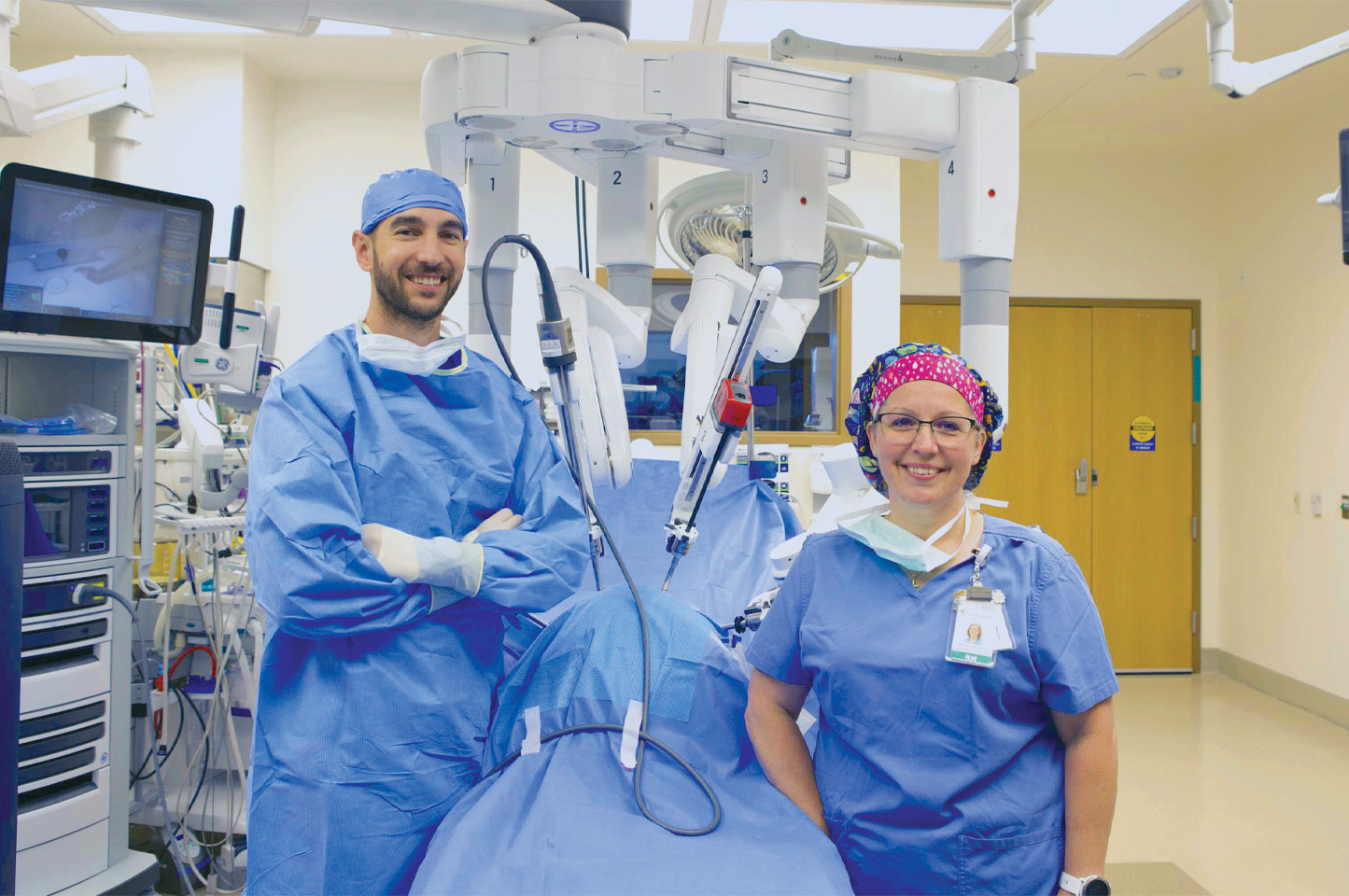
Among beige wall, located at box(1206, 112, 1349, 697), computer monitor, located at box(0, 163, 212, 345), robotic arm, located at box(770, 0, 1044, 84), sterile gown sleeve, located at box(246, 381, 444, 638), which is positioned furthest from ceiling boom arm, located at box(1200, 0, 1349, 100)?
beige wall, located at box(1206, 112, 1349, 697)

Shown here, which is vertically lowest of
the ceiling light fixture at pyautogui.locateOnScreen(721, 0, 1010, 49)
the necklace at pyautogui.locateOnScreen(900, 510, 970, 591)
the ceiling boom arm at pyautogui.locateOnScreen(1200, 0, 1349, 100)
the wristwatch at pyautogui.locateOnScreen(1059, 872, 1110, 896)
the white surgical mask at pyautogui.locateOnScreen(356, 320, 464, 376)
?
the wristwatch at pyautogui.locateOnScreen(1059, 872, 1110, 896)

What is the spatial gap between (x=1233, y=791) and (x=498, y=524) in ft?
10.6

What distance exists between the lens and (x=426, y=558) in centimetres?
134

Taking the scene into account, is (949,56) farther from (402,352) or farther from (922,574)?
(402,352)

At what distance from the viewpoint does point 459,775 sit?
4.60 feet

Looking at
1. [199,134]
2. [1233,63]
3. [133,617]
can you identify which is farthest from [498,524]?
[199,134]

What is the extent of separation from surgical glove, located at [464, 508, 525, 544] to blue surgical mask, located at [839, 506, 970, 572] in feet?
1.81

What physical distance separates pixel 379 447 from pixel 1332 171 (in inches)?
180

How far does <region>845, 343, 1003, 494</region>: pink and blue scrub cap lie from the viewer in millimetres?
1335

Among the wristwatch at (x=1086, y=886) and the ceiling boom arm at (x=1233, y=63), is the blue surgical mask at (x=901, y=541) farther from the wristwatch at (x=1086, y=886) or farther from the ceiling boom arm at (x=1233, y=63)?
the ceiling boom arm at (x=1233, y=63)

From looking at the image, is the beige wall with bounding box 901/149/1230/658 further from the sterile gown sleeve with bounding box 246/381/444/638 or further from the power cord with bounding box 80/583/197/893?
the sterile gown sleeve with bounding box 246/381/444/638

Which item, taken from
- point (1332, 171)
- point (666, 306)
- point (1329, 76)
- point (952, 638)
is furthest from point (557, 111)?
point (1332, 171)

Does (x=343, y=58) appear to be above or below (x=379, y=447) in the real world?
above

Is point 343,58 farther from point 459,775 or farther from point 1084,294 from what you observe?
point 1084,294
